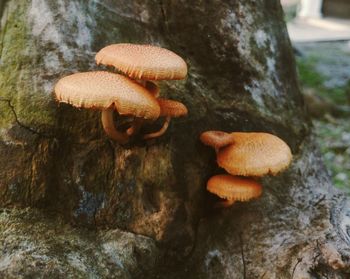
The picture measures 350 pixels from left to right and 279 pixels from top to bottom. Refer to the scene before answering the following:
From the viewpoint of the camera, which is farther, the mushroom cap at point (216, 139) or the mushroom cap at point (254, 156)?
the mushroom cap at point (216, 139)

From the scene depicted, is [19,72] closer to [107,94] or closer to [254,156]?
[107,94]

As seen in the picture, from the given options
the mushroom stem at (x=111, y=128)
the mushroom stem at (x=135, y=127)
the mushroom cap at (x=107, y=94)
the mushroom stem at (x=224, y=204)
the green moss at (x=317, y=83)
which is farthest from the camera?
the green moss at (x=317, y=83)

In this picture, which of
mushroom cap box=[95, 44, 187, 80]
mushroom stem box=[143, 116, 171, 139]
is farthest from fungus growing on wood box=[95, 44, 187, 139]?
mushroom stem box=[143, 116, 171, 139]

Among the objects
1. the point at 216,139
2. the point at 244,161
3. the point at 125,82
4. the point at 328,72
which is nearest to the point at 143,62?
the point at 125,82

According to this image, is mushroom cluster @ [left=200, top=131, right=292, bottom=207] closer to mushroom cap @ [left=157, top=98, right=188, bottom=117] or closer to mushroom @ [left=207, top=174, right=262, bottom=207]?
mushroom @ [left=207, top=174, right=262, bottom=207]

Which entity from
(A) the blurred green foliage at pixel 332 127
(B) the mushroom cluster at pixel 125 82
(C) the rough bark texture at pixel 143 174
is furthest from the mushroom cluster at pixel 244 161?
(A) the blurred green foliage at pixel 332 127

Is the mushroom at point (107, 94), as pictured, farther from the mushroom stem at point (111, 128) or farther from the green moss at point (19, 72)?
the green moss at point (19, 72)
